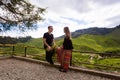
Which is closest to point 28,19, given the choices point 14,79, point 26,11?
point 26,11

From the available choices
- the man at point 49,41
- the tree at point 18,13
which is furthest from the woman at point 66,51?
the tree at point 18,13

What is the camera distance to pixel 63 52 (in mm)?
9148

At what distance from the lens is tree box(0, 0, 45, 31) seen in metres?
16.3

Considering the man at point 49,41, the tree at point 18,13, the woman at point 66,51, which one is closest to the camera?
the woman at point 66,51

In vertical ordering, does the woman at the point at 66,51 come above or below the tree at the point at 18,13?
below

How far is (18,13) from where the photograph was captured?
16969 mm

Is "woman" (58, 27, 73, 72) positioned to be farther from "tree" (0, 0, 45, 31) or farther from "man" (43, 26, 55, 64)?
"tree" (0, 0, 45, 31)

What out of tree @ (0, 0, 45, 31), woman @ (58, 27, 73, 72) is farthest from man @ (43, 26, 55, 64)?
tree @ (0, 0, 45, 31)

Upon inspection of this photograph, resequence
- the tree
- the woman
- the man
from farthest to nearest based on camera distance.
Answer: the tree, the man, the woman

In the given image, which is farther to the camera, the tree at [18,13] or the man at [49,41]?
the tree at [18,13]

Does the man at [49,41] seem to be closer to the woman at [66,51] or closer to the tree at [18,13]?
the woman at [66,51]

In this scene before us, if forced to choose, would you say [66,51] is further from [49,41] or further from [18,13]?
[18,13]

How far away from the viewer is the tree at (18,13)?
53.6 ft

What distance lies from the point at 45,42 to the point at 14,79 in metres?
2.95
